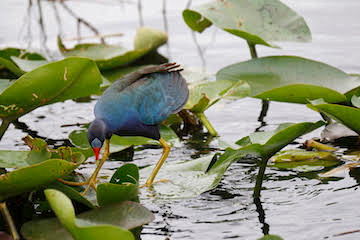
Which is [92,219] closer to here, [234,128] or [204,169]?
[204,169]

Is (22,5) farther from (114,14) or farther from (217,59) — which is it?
(217,59)

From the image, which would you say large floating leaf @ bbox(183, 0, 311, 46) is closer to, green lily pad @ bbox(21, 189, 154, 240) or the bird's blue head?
the bird's blue head

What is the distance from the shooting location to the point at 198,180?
241 centimetres

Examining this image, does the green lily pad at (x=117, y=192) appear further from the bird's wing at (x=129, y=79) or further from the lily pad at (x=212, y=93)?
the lily pad at (x=212, y=93)

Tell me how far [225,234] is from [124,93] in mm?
745

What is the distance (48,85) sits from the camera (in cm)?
241

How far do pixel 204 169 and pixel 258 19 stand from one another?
1.06m

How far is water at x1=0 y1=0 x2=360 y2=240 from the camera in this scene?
2.21m

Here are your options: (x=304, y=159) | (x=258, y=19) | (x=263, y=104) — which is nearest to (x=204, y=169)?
(x=304, y=159)

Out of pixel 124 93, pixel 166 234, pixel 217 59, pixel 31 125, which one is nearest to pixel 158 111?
pixel 124 93

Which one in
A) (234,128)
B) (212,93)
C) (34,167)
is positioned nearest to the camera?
(34,167)

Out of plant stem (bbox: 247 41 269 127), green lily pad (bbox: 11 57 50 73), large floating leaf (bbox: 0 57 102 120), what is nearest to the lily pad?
plant stem (bbox: 247 41 269 127)

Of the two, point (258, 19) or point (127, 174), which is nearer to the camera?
point (127, 174)

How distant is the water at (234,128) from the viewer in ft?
7.27
